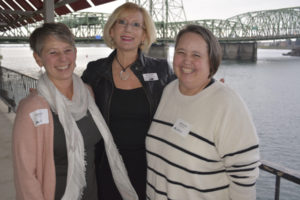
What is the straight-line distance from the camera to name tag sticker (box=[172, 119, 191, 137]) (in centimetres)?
128

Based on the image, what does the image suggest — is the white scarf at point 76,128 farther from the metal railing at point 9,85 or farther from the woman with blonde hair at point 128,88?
the metal railing at point 9,85

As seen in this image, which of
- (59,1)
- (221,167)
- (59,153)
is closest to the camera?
(221,167)

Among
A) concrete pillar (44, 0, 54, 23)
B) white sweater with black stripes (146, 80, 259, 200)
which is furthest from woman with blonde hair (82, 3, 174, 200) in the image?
concrete pillar (44, 0, 54, 23)

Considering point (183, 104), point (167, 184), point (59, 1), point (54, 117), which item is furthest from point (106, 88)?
point (59, 1)

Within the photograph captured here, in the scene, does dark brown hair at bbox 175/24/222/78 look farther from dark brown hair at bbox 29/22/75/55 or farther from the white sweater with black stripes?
dark brown hair at bbox 29/22/75/55

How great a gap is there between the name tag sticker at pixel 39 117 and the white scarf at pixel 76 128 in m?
0.10

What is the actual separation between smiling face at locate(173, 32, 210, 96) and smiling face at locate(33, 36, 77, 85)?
0.64m

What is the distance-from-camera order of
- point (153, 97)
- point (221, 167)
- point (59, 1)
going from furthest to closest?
point (59, 1), point (153, 97), point (221, 167)

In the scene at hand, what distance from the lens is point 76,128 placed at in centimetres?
152

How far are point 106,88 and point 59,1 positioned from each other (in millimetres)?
3381

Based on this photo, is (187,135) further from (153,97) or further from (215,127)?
(153,97)

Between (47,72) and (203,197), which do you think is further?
(47,72)

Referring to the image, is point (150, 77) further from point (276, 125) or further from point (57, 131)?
point (276, 125)

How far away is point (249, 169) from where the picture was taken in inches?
45.3
